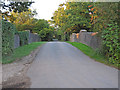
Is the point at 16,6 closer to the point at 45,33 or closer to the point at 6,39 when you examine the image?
the point at 6,39

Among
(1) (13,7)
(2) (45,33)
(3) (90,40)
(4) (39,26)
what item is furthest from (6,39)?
(4) (39,26)

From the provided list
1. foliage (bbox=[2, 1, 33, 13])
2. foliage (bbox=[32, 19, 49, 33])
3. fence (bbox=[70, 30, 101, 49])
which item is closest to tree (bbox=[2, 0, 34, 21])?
foliage (bbox=[2, 1, 33, 13])

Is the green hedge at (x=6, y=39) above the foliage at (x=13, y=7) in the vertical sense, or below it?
below

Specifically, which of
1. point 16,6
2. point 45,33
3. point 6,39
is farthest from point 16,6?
point 45,33

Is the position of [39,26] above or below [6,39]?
above

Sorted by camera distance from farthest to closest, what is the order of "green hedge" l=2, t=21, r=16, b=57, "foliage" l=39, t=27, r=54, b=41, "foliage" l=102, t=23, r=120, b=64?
"foliage" l=39, t=27, r=54, b=41
"green hedge" l=2, t=21, r=16, b=57
"foliage" l=102, t=23, r=120, b=64

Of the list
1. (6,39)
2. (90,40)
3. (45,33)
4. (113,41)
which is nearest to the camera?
(113,41)

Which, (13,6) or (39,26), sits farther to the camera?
Answer: (39,26)

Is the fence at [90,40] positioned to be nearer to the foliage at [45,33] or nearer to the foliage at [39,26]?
the foliage at [45,33]

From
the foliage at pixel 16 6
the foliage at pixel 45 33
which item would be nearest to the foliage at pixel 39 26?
the foliage at pixel 45 33

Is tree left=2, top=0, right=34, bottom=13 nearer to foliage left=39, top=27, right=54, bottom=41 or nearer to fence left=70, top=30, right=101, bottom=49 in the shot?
Result: fence left=70, top=30, right=101, bottom=49

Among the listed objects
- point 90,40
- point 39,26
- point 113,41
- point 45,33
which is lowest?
point 90,40

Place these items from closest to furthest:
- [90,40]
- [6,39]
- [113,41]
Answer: [113,41] < [6,39] < [90,40]

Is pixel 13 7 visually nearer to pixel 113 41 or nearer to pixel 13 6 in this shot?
pixel 13 6
